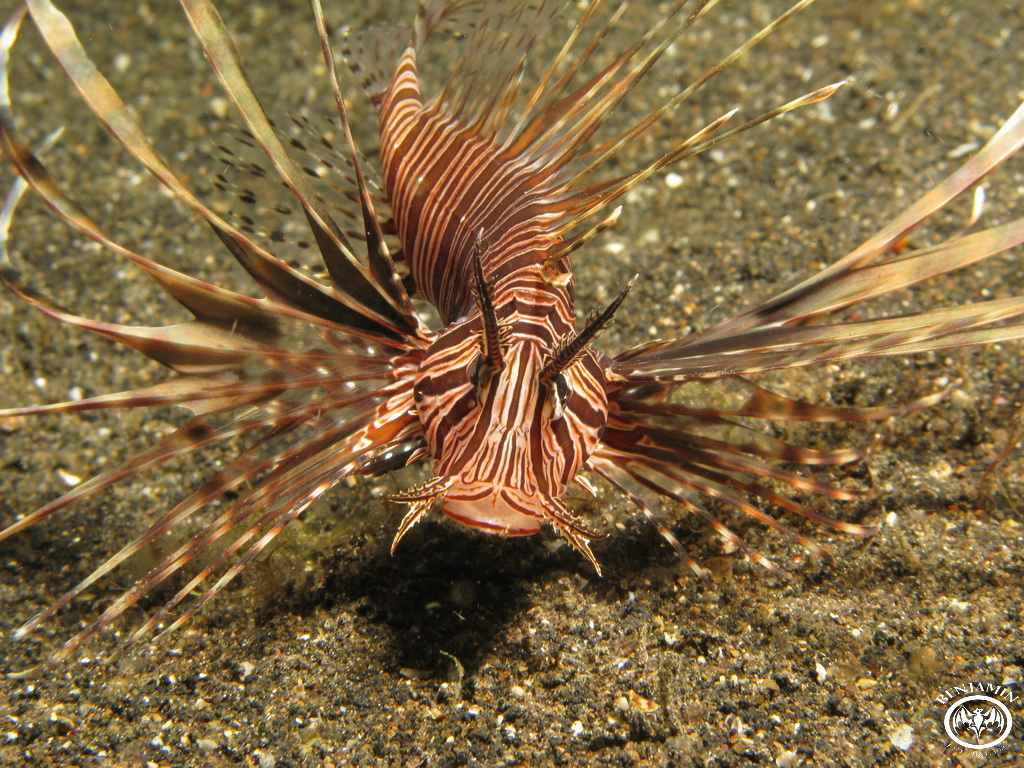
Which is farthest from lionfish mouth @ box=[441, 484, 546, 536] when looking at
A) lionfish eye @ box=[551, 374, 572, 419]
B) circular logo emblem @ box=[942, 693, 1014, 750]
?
circular logo emblem @ box=[942, 693, 1014, 750]

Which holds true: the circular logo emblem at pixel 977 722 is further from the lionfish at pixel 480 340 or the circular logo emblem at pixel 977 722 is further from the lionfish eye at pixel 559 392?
the lionfish eye at pixel 559 392

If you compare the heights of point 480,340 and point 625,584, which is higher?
point 480,340

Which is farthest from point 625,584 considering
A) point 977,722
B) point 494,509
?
point 977,722

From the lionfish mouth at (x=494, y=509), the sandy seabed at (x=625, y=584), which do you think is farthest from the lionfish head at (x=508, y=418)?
the sandy seabed at (x=625, y=584)

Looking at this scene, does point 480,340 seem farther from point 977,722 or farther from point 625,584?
point 977,722

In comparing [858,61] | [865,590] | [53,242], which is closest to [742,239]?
[858,61]

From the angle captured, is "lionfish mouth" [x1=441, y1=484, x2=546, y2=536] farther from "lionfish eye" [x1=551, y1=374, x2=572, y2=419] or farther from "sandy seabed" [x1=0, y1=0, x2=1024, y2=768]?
"sandy seabed" [x1=0, y1=0, x2=1024, y2=768]

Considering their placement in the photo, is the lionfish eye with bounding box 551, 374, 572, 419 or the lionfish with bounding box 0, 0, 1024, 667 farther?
the lionfish eye with bounding box 551, 374, 572, 419
